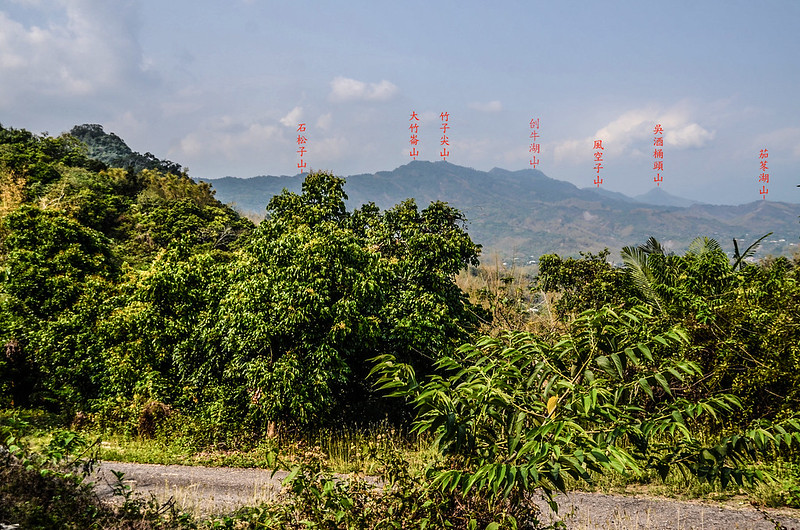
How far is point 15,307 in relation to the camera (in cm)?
1416

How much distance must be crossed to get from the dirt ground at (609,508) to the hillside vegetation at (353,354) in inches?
22.9

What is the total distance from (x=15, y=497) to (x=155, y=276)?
8.64 meters

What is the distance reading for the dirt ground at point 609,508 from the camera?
5.68 m

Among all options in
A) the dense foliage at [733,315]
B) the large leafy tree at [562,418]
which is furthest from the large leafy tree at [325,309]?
the large leafy tree at [562,418]

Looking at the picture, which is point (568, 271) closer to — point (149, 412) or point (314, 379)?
point (314, 379)

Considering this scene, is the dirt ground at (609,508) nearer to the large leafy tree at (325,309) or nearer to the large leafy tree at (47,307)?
the large leafy tree at (325,309)

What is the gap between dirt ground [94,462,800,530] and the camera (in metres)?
5.68

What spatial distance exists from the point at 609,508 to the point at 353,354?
21.2 ft

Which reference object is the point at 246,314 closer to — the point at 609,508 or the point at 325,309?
the point at 325,309

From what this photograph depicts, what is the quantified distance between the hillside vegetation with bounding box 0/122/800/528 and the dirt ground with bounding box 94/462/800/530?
22.9 inches

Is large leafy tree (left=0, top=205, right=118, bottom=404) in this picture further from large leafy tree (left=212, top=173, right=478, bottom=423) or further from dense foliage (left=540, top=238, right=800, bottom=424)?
dense foliage (left=540, top=238, right=800, bottom=424)

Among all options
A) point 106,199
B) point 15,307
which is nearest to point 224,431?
point 15,307

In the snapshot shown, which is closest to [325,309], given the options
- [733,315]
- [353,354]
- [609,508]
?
[353,354]

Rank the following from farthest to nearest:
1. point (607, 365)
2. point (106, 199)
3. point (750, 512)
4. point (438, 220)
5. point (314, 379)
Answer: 1. point (106, 199)
2. point (438, 220)
3. point (314, 379)
4. point (750, 512)
5. point (607, 365)
